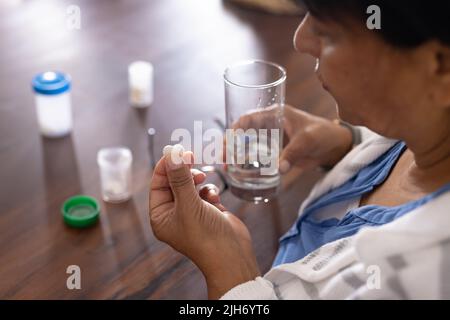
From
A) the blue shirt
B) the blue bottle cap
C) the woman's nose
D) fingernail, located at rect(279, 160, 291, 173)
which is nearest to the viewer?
the woman's nose

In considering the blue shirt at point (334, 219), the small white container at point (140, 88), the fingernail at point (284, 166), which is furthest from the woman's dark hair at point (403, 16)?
the small white container at point (140, 88)

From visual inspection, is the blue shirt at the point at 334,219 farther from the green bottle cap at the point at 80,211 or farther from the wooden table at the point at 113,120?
the green bottle cap at the point at 80,211

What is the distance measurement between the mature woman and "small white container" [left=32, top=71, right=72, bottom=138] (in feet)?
1.44

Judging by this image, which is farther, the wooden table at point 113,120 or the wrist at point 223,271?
the wooden table at point 113,120

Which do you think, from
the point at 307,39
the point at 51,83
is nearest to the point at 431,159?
the point at 307,39

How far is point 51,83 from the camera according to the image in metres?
1.36

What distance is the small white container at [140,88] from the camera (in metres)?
1.41

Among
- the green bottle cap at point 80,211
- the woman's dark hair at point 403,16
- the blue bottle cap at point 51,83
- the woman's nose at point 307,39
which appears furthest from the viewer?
the blue bottle cap at point 51,83

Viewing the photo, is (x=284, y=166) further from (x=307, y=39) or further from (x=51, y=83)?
(x=51, y=83)

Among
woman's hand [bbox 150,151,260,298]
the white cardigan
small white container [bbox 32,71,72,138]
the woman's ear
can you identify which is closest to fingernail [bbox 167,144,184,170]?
woman's hand [bbox 150,151,260,298]

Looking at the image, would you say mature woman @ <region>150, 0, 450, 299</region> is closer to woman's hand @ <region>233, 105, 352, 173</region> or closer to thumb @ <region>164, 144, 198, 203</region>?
thumb @ <region>164, 144, 198, 203</region>

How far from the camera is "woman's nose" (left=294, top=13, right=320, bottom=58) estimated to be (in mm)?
865

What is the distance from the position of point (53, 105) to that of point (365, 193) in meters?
0.68

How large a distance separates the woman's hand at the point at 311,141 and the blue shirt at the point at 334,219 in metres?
0.15
